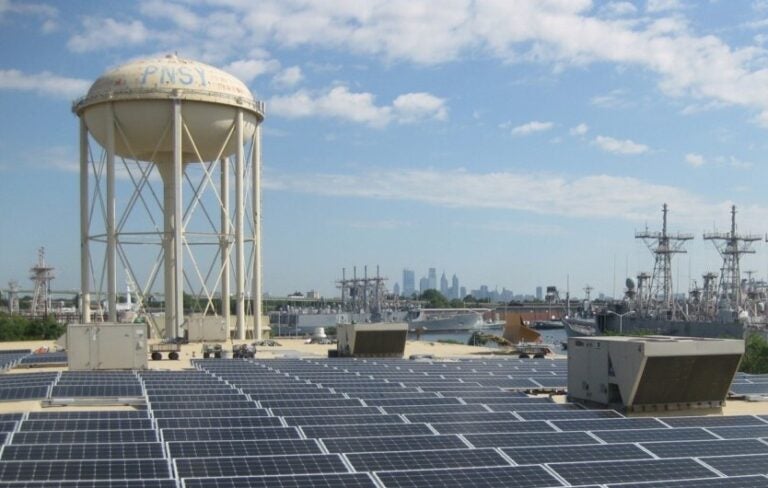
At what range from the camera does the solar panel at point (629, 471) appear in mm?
12250

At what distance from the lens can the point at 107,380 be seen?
938 inches

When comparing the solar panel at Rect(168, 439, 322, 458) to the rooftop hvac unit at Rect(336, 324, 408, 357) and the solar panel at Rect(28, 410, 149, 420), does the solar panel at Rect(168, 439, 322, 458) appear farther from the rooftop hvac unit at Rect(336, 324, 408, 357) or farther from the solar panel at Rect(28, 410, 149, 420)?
the rooftop hvac unit at Rect(336, 324, 408, 357)

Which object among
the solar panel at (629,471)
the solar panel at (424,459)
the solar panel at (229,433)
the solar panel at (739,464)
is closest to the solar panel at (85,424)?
the solar panel at (229,433)

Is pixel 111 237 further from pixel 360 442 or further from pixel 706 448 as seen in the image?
pixel 706 448

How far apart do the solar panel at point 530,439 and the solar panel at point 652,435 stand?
0.39 m

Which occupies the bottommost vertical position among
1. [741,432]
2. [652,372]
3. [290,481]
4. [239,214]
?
[741,432]

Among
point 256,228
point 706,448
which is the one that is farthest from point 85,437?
point 256,228

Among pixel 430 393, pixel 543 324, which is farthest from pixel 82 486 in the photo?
pixel 543 324

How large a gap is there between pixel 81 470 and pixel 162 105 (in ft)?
135

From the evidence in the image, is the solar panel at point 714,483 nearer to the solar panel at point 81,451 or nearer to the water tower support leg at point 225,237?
the solar panel at point 81,451

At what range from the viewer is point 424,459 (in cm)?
1304

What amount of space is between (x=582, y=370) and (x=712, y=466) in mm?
8916

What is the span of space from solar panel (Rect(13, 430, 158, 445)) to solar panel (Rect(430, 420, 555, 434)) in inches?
216

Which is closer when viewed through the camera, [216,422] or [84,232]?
[216,422]
